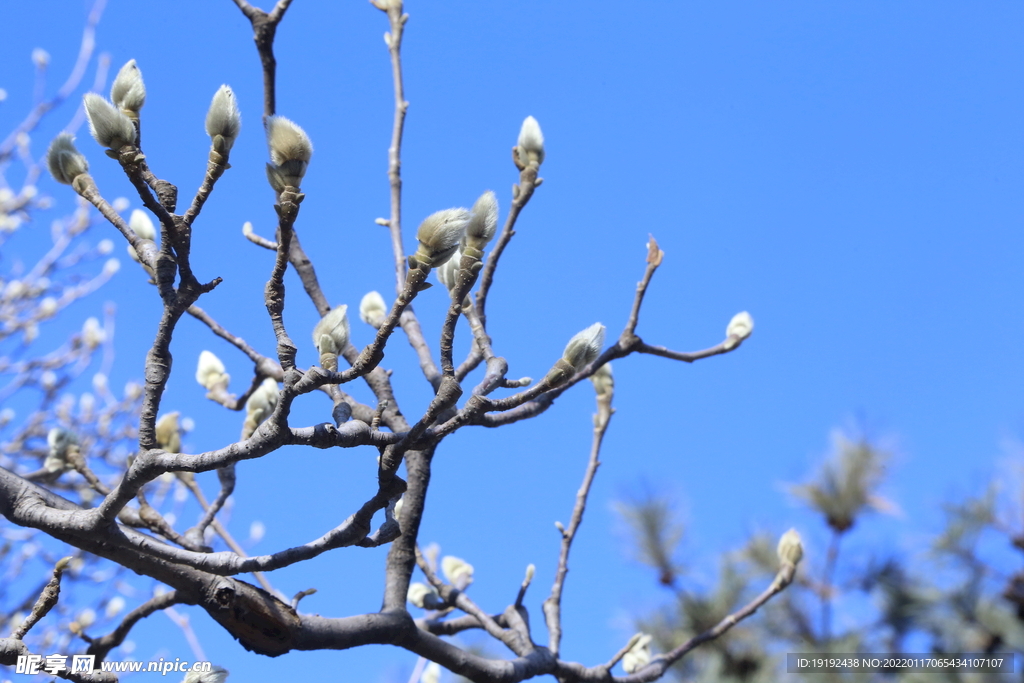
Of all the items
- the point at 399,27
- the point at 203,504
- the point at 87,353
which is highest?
the point at 87,353

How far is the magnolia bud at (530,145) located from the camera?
75.4 inches

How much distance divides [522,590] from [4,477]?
4.21ft

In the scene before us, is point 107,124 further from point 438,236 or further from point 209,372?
point 209,372

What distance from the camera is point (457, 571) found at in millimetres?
2754

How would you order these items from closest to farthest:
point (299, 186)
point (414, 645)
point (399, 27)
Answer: point (299, 186) < point (414, 645) < point (399, 27)

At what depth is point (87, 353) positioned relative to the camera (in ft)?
20.0

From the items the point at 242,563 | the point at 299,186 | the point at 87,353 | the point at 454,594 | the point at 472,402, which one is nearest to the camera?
the point at 299,186

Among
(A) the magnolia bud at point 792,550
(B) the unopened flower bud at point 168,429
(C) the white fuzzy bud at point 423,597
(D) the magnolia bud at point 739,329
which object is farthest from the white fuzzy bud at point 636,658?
(B) the unopened flower bud at point 168,429

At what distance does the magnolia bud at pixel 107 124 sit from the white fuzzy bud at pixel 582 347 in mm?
678

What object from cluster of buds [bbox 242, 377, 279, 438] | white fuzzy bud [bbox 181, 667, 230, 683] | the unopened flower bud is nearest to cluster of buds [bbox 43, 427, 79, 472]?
the unopened flower bud

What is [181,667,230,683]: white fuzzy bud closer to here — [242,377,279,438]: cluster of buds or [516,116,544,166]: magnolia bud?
[242,377,279,438]: cluster of buds

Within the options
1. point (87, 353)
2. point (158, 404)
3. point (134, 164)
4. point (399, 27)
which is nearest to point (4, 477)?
point (158, 404)

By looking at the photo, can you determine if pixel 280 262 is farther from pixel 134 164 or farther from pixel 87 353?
pixel 87 353

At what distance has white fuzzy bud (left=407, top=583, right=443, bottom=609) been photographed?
2455mm
